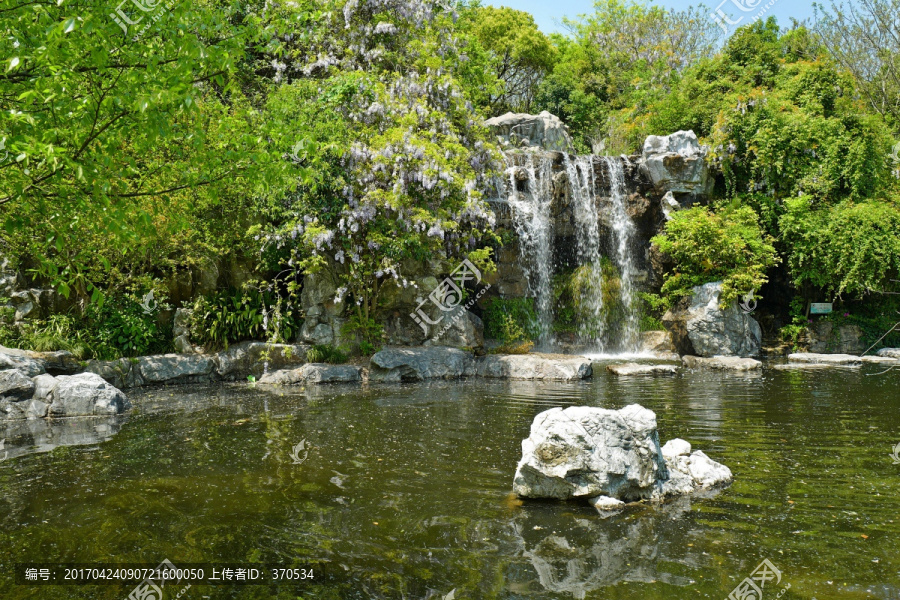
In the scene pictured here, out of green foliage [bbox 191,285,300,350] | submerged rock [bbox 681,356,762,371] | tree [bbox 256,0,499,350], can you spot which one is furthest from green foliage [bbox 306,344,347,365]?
submerged rock [bbox 681,356,762,371]

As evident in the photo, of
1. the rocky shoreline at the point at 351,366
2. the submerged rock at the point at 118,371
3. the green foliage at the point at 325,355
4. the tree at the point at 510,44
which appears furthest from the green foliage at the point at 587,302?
the tree at the point at 510,44

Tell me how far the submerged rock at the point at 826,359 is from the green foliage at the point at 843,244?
7.67 feet

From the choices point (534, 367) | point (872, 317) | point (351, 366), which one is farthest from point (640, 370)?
point (872, 317)

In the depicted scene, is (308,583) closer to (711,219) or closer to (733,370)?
(733,370)

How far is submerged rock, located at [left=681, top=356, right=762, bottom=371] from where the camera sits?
1540 cm

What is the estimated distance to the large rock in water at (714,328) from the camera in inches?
698

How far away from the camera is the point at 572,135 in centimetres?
2944

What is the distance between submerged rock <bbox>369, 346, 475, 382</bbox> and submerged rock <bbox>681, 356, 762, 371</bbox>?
5.92 metres

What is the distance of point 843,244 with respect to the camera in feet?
59.4

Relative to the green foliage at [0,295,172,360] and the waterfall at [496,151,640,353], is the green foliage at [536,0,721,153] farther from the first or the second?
the green foliage at [0,295,172,360]

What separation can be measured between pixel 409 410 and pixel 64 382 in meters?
6.40

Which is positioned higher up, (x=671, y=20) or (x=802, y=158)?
(x=671, y=20)

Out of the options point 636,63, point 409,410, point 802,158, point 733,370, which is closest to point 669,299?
point 733,370

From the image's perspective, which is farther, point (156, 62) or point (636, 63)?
point (636, 63)
